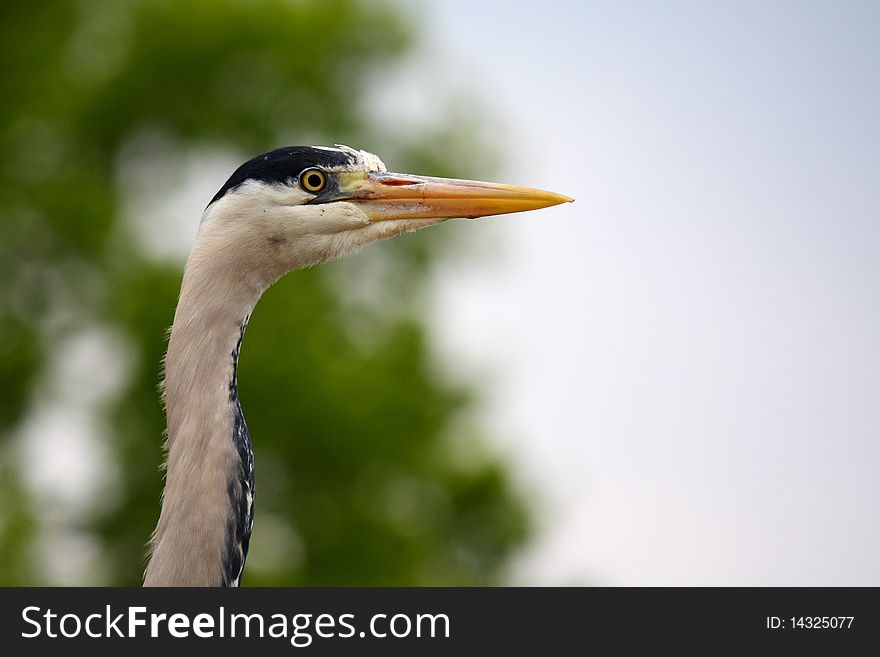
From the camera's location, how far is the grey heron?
6.23 ft

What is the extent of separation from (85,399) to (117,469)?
2.75 feet

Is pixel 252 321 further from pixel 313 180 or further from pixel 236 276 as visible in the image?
pixel 236 276

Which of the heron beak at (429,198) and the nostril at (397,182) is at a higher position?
the nostril at (397,182)

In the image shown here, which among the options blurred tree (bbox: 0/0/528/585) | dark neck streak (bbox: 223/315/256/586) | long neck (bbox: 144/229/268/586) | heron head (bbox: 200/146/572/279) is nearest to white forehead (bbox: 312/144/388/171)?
heron head (bbox: 200/146/572/279)

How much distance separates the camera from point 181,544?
6.19 ft

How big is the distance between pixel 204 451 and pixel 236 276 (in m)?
0.35

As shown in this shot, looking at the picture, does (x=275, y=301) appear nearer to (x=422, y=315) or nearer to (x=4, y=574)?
(x=422, y=315)

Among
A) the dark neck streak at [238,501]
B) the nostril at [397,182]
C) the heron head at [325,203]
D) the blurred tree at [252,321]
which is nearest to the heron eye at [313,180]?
the heron head at [325,203]

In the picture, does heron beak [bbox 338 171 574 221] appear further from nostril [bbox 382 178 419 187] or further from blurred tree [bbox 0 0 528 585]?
blurred tree [bbox 0 0 528 585]

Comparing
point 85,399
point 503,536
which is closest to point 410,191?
point 85,399

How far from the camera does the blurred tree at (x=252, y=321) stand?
37.3ft

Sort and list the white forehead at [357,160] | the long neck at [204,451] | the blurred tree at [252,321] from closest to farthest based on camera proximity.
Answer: the long neck at [204,451]
the white forehead at [357,160]
the blurred tree at [252,321]

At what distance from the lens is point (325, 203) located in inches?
86.0

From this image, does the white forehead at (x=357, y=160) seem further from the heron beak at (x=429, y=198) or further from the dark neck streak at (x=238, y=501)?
the dark neck streak at (x=238, y=501)
